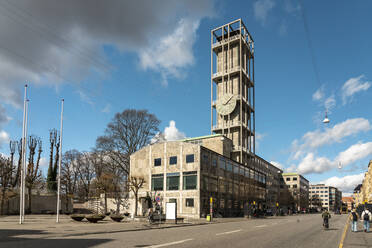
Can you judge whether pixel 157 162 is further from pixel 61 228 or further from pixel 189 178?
pixel 61 228

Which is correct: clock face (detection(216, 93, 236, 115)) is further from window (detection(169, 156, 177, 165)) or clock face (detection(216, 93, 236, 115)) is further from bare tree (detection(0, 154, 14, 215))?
bare tree (detection(0, 154, 14, 215))

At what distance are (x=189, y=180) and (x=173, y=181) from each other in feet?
11.4

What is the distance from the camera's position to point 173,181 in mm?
53656

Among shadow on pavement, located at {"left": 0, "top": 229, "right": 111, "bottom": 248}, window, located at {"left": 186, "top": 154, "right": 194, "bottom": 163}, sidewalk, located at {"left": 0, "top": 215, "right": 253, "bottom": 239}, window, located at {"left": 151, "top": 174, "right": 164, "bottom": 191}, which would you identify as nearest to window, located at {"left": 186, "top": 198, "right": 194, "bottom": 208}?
window, located at {"left": 186, "top": 154, "right": 194, "bottom": 163}

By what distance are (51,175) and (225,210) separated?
36.3 meters

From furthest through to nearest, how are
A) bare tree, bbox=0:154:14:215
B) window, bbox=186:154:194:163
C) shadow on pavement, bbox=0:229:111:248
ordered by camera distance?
window, bbox=186:154:194:163, bare tree, bbox=0:154:14:215, shadow on pavement, bbox=0:229:111:248

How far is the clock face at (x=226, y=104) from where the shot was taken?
78.2 meters

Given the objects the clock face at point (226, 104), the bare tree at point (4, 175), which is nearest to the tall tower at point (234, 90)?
the clock face at point (226, 104)

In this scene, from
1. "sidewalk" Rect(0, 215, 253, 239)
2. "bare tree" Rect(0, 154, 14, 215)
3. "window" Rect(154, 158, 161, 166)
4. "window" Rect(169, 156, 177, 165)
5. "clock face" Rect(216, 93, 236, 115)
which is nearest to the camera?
"sidewalk" Rect(0, 215, 253, 239)

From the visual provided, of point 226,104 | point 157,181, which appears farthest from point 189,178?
point 226,104

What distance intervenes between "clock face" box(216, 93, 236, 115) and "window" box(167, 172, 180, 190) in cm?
2976

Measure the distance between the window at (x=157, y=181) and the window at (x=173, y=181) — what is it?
1560mm

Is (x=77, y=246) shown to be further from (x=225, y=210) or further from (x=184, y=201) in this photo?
(x=225, y=210)

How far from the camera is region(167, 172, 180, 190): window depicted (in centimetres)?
5306
